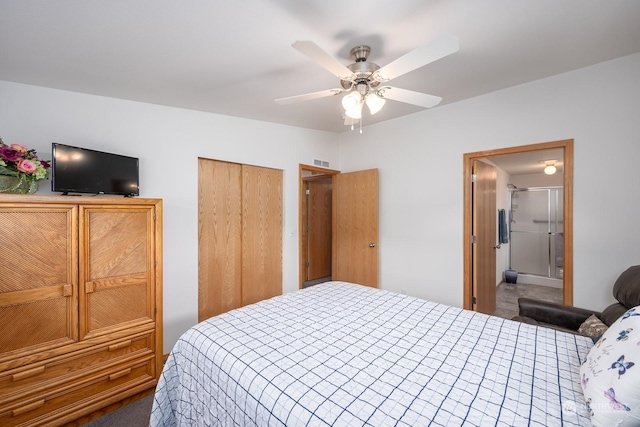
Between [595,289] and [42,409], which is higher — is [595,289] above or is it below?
above

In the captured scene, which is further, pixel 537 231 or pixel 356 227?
pixel 537 231

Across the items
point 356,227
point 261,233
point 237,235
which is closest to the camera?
point 237,235

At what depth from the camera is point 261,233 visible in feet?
11.3

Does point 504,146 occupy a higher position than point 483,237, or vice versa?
point 504,146

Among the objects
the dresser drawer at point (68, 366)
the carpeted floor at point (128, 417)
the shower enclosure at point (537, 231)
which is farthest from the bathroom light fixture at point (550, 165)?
the carpeted floor at point (128, 417)

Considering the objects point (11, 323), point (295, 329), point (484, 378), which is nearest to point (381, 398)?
point (484, 378)

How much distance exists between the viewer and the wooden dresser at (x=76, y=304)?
1.64 m

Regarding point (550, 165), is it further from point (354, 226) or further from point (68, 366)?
point (68, 366)

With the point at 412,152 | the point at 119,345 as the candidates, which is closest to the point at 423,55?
the point at 412,152

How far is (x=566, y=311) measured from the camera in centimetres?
206

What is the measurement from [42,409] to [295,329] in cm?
174

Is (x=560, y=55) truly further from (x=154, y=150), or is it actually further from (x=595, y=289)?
(x=154, y=150)

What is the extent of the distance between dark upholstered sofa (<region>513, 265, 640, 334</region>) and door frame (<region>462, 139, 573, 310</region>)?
1.29ft

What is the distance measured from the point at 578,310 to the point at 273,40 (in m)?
2.95
